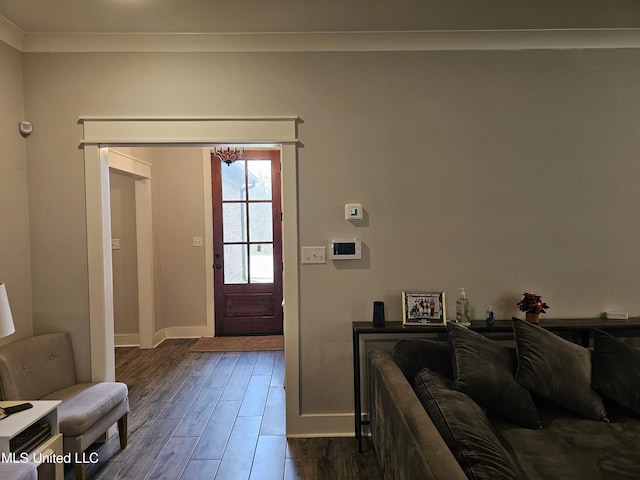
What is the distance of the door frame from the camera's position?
254 centimetres

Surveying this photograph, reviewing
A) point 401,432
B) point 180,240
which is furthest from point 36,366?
point 180,240

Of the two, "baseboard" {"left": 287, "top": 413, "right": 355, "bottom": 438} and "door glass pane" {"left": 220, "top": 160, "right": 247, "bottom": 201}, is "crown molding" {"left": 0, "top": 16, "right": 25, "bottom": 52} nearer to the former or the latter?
"door glass pane" {"left": 220, "top": 160, "right": 247, "bottom": 201}

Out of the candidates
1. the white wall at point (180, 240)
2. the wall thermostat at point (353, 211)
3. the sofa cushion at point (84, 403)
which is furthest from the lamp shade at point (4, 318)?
the white wall at point (180, 240)

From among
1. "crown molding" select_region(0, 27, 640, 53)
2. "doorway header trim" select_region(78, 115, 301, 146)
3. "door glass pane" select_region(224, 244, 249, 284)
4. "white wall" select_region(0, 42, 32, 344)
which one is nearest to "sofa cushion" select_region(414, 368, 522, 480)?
"doorway header trim" select_region(78, 115, 301, 146)

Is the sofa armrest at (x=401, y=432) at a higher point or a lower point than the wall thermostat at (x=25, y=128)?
lower

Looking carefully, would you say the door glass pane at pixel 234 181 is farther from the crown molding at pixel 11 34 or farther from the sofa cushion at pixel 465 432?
the sofa cushion at pixel 465 432

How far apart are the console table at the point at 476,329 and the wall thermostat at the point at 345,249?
1.50ft

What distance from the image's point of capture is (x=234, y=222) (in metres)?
5.06

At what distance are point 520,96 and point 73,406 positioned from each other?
338 centimetres

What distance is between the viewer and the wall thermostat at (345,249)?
260 cm

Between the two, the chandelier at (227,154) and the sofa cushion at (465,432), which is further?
the chandelier at (227,154)

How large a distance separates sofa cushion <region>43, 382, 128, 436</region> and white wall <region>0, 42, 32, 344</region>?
1.71 ft

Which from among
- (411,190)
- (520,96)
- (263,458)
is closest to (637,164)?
(520,96)

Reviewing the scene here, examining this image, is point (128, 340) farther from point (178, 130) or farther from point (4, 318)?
point (178, 130)
